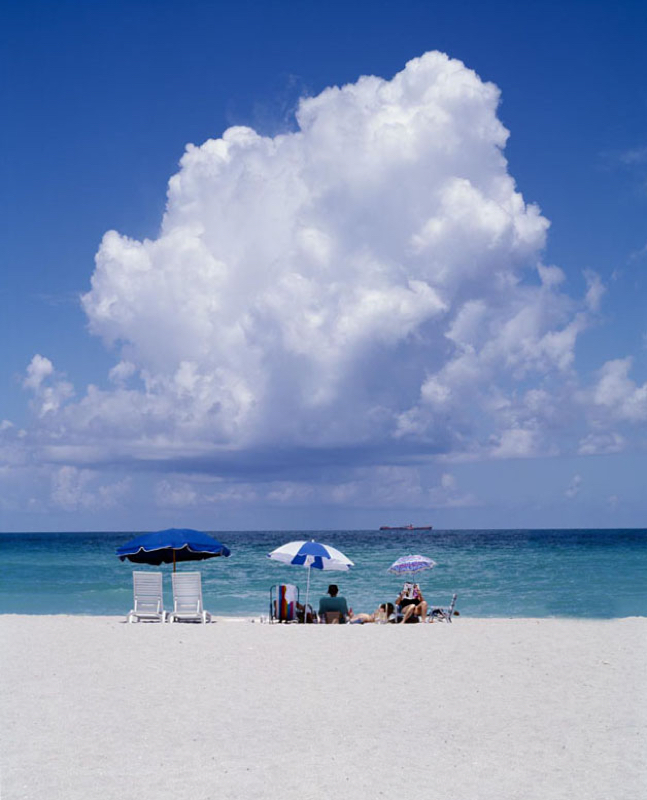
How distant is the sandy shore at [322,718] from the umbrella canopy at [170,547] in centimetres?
363

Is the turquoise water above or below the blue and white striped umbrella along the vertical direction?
below

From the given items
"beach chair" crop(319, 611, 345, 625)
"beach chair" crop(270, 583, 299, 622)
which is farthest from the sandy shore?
"beach chair" crop(270, 583, 299, 622)

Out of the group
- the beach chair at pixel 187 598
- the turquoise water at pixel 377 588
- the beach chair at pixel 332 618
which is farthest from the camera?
the turquoise water at pixel 377 588

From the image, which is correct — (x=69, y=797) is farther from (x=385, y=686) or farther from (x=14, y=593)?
(x=14, y=593)

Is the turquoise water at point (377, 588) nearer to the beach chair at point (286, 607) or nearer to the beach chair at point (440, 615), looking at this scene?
the beach chair at point (440, 615)

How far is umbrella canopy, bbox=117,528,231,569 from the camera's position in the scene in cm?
1664

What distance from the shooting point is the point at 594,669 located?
1029cm

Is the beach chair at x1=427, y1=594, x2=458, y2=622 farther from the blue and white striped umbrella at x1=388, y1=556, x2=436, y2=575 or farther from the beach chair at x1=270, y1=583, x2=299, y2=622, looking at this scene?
the beach chair at x1=270, y1=583, x2=299, y2=622

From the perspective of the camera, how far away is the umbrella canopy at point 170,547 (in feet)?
54.6

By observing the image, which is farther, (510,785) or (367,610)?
(367,610)

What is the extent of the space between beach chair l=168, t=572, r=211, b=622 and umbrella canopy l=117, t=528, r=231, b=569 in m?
0.61

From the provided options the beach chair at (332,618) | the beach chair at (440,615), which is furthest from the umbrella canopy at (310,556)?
the beach chair at (440,615)

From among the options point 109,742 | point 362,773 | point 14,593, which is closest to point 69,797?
point 109,742

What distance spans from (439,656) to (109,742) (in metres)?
5.82
